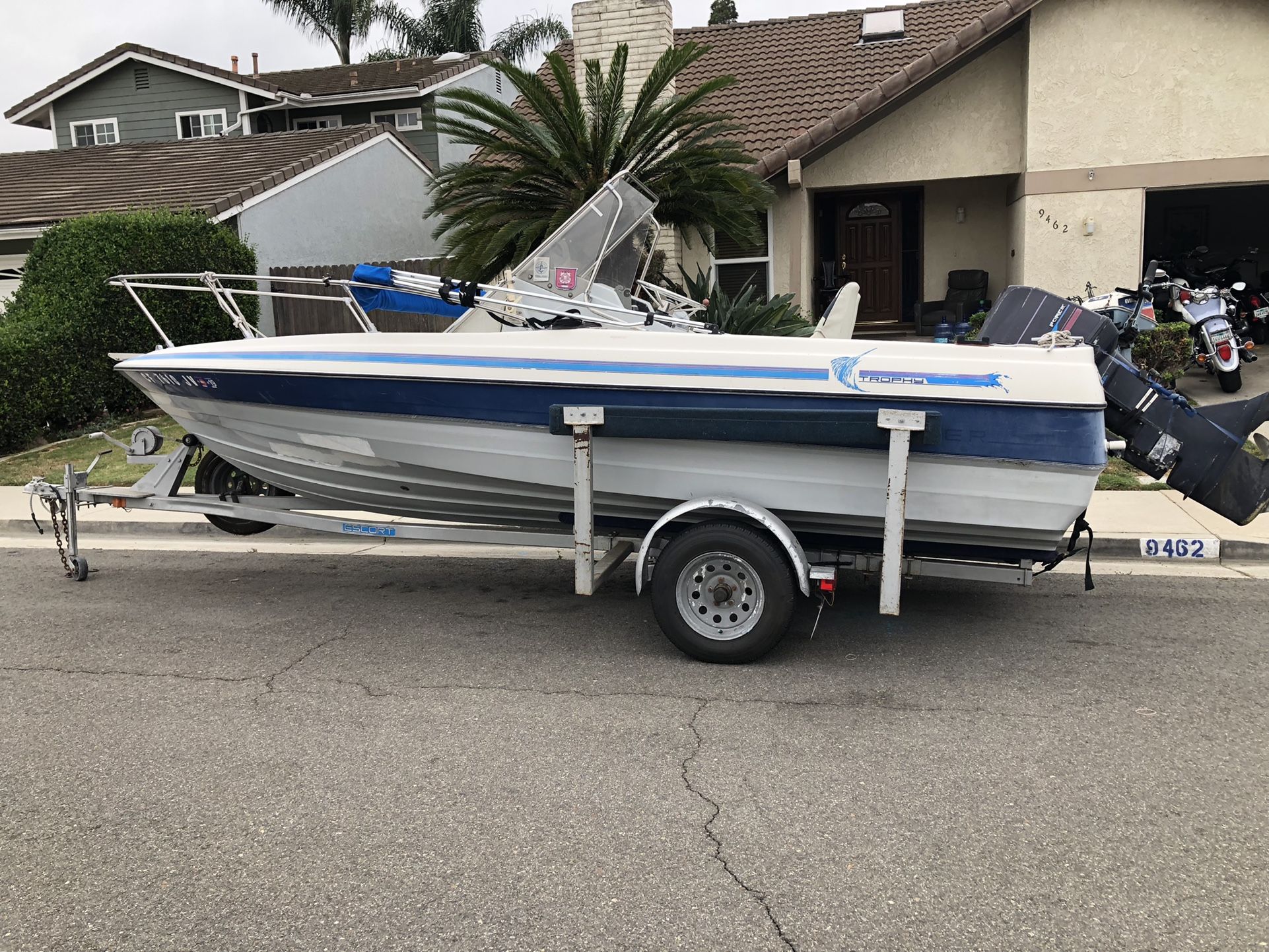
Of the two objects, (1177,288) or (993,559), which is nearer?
(993,559)

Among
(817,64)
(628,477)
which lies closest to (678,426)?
(628,477)

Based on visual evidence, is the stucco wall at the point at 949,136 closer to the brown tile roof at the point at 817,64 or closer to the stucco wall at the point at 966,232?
the brown tile roof at the point at 817,64

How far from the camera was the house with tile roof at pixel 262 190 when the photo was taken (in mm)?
19062

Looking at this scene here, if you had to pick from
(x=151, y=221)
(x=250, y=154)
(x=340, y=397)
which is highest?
(x=250, y=154)

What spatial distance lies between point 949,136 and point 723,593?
37.6ft

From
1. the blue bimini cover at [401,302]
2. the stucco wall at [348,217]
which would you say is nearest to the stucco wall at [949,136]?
the stucco wall at [348,217]

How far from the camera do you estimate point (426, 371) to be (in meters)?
5.59

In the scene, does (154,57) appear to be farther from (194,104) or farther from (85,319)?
(85,319)

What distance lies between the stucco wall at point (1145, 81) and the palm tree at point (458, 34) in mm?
29322

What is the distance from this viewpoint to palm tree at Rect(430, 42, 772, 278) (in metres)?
10.7

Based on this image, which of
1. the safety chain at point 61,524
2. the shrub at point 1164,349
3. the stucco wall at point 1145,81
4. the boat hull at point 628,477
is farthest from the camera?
the stucco wall at point 1145,81

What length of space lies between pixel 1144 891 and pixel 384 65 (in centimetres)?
3415

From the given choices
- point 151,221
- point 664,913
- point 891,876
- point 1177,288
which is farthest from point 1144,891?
point 151,221

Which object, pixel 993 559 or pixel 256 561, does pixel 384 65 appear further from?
pixel 993 559
